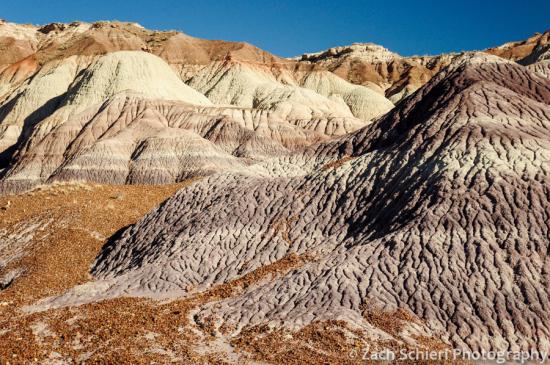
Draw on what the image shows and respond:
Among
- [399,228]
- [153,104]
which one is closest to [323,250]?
[399,228]

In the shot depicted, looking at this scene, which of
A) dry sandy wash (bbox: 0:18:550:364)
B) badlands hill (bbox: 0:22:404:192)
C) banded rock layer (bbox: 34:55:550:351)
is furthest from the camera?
badlands hill (bbox: 0:22:404:192)

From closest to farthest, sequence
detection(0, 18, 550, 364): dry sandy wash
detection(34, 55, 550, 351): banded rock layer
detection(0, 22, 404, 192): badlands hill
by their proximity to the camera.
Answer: detection(0, 18, 550, 364): dry sandy wash, detection(34, 55, 550, 351): banded rock layer, detection(0, 22, 404, 192): badlands hill

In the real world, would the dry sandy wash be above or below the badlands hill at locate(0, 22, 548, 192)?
below

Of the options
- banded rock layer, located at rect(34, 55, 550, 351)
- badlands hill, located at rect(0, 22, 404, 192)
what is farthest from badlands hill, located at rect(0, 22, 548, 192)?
banded rock layer, located at rect(34, 55, 550, 351)

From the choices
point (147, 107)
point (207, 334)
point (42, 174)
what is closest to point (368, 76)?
point (147, 107)

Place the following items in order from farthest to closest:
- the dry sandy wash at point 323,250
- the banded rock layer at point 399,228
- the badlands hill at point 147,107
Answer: the badlands hill at point 147,107 → the banded rock layer at point 399,228 → the dry sandy wash at point 323,250

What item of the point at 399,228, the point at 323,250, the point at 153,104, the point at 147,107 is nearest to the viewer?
the point at 399,228

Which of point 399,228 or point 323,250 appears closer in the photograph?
point 399,228

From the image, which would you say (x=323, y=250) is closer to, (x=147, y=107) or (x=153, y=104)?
(x=147, y=107)

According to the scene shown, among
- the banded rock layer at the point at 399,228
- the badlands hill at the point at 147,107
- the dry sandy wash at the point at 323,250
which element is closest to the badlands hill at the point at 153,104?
the badlands hill at the point at 147,107

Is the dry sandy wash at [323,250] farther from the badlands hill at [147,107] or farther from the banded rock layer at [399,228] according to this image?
the badlands hill at [147,107]

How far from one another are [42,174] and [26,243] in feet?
96.0

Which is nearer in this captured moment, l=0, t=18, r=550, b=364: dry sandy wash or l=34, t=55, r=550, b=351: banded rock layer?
l=0, t=18, r=550, b=364: dry sandy wash

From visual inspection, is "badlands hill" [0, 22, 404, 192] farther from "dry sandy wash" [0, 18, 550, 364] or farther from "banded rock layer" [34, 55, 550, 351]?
"dry sandy wash" [0, 18, 550, 364]
